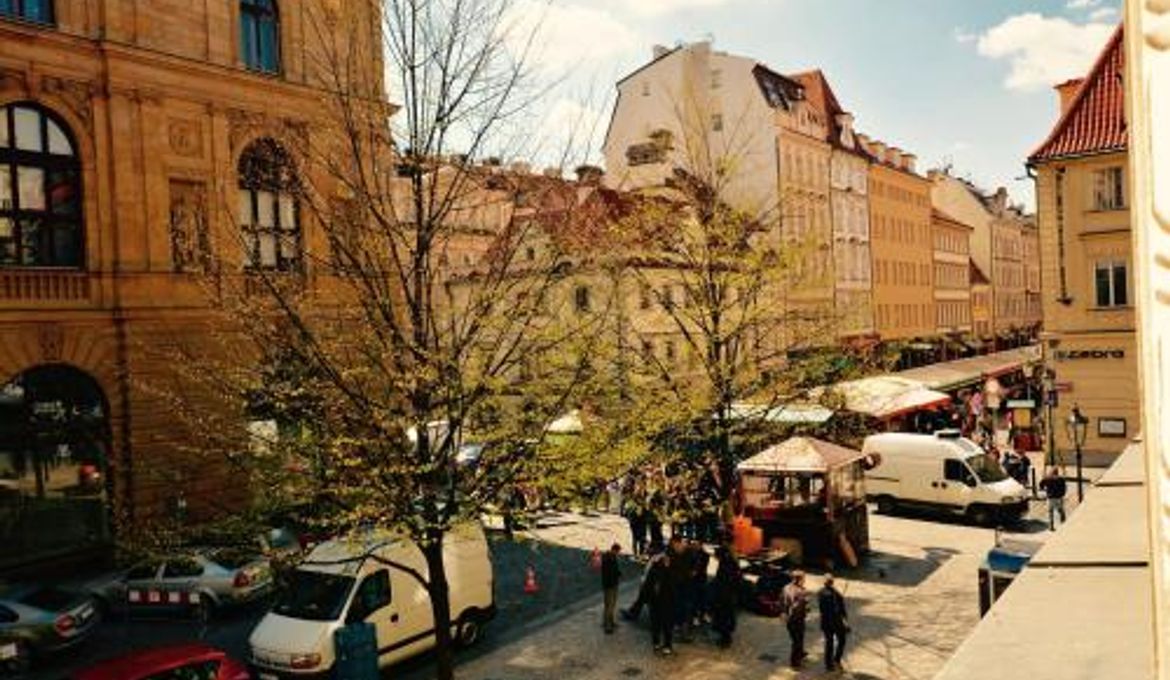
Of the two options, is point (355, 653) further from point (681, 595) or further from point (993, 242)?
point (993, 242)

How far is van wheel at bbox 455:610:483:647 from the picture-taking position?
55.6ft

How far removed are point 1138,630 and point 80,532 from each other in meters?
24.4

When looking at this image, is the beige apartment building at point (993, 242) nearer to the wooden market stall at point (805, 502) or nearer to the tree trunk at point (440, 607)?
the wooden market stall at point (805, 502)

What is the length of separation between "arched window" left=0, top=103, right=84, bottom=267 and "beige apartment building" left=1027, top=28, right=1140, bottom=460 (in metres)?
29.2

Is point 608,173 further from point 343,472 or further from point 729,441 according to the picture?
point 343,472

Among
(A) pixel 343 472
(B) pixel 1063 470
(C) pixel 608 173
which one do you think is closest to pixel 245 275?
(A) pixel 343 472

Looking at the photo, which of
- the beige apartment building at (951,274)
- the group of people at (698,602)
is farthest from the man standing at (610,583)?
the beige apartment building at (951,274)

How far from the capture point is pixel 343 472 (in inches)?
500

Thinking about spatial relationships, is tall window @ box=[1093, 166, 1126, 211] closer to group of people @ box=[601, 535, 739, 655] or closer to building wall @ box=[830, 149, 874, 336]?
group of people @ box=[601, 535, 739, 655]

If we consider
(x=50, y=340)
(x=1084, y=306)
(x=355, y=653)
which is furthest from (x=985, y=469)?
(x=50, y=340)

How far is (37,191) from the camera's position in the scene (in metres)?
21.8

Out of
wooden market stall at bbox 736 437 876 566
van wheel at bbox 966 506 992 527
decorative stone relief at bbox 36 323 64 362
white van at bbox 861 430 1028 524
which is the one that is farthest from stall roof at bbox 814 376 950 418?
decorative stone relief at bbox 36 323 64 362

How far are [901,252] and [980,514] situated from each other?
48117mm

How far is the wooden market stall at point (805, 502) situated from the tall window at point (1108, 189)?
662 inches
